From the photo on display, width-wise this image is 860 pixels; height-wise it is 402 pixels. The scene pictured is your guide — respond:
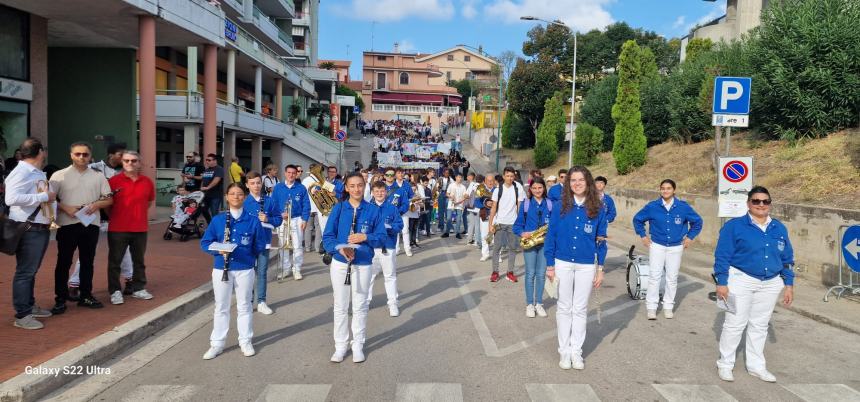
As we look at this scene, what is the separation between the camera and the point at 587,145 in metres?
32.5

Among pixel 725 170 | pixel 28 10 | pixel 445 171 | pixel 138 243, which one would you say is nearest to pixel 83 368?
pixel 138 243

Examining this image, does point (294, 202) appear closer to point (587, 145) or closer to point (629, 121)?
point (629, 121)

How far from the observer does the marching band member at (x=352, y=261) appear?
19.4 feet

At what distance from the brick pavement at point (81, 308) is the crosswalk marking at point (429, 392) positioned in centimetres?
315

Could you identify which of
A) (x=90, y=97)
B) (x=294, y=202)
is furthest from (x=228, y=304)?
(x=90, y=97)

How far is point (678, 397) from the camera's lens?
518cm

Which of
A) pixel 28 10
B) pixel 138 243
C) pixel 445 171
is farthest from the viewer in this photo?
pixel 445 171

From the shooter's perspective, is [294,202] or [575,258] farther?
[294,202]

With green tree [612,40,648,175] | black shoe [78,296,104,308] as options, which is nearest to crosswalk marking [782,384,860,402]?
black shoe [78,296,104,308]

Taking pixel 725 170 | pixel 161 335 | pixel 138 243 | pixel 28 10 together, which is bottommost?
pixel 161 335

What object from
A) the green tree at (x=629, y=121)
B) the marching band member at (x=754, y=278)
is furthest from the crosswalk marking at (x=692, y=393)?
the green tree at (x=629, y=121)

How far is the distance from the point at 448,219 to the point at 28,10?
12298 millimetres

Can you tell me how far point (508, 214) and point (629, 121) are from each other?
1739 cm

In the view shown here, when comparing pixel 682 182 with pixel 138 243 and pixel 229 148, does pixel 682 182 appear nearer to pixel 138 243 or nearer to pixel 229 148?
pixel 138 243
